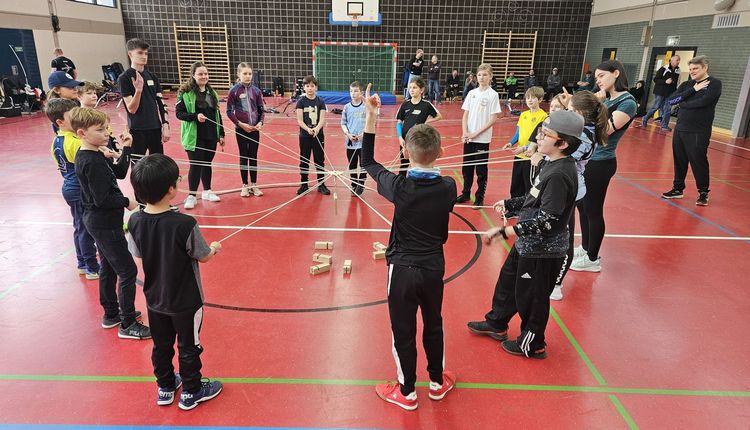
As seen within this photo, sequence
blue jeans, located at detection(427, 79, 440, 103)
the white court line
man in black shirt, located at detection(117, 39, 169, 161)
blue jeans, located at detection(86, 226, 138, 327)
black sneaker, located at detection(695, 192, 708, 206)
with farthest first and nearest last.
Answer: blue jeans, located at detection(427, 79, 440, 103), black sneaker, located at detection(695, 192, 708, 206), the white court line, man in black shirt, located at detection(117, 39, 169, 161), blue jeans, located at detection(86, 226, 138, 327)

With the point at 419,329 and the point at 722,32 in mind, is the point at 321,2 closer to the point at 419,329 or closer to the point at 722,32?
the point at 722,32

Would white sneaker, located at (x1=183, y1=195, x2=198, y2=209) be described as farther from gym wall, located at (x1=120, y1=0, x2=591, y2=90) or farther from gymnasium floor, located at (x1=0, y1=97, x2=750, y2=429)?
gym wall, located at (x1=120, y1=0, x2=591, y2=90)

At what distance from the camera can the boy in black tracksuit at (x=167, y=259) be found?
7.25ft

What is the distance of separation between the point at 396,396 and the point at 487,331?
981mm

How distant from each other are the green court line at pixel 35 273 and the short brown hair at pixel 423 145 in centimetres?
356

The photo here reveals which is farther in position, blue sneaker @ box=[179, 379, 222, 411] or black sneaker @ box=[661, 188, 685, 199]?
black sneaker @ box=[661, 188, 685, 199]

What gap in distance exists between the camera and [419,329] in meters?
3.24

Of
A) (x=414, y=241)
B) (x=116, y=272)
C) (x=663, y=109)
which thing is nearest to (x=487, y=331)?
(x=414, y=241)

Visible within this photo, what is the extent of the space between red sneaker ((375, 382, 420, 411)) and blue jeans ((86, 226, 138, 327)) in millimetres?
1804

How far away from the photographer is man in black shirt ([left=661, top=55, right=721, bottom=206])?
18.9 feet

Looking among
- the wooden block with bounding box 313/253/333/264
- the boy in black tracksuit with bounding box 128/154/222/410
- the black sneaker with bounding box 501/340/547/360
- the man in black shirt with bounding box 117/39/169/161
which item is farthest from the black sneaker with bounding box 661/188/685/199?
the man in black shirt with bounding box 117/39/169/161

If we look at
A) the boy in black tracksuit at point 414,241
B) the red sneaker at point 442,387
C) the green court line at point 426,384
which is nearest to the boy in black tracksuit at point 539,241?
the green court line at point 426,384

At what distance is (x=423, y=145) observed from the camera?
7.14 feet

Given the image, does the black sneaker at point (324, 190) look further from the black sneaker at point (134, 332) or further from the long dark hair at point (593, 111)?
the long dark hair at point (593, 111)
